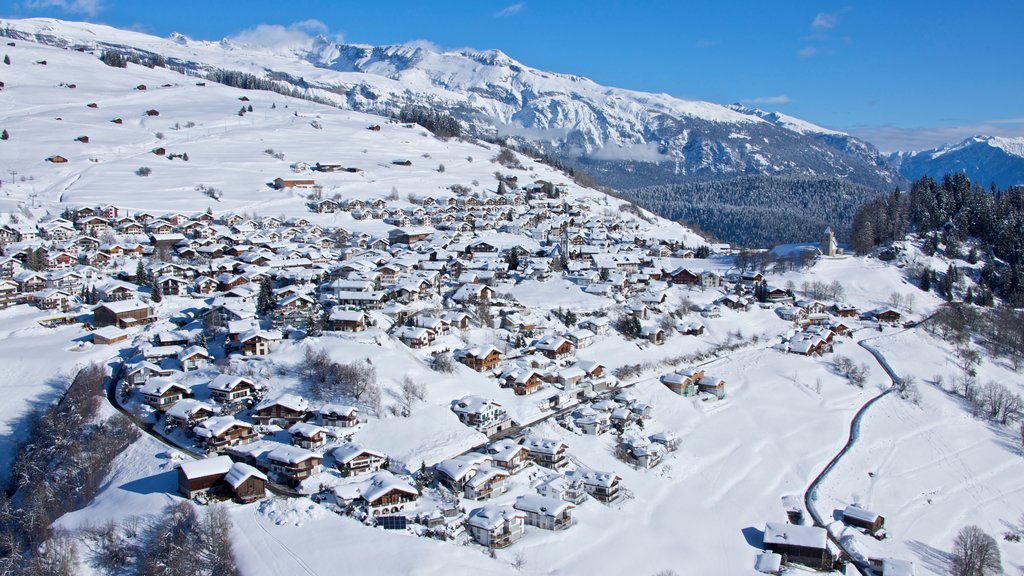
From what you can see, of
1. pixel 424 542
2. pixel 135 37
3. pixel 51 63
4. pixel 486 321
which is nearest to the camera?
pixel 424 542

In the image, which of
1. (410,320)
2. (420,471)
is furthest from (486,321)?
(420,471)

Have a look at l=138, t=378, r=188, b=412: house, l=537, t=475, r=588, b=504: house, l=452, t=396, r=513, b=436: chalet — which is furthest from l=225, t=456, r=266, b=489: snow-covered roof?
l=537, t=475, r=588, b=504: house

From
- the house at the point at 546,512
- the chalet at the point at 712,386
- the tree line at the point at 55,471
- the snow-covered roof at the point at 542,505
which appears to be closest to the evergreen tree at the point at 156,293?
the tree line at the point at 55,471

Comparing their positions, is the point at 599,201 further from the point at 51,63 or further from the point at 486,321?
the point at 51,63

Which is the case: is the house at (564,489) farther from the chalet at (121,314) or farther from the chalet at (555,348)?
the chalet at (121,314)

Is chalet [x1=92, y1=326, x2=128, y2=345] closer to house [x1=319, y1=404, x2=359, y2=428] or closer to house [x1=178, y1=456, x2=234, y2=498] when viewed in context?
house [x1=319, y1=404, x2=359, y2=428]

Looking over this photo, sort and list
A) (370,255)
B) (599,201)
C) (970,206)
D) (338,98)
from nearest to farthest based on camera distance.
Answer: (370,255), (970,206), (599,201), (338,98)
